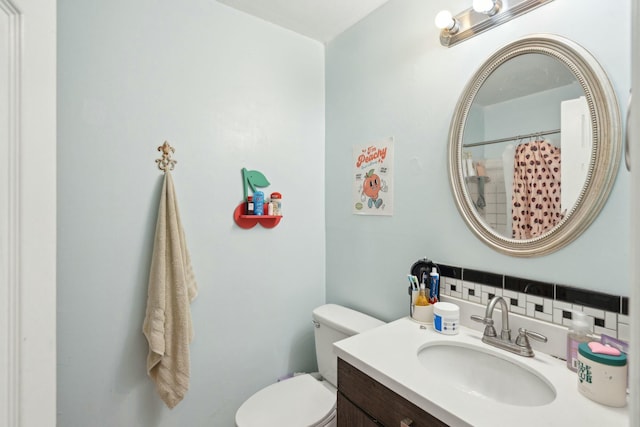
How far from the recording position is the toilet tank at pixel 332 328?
58.3 inches

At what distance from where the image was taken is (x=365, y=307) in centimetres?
165

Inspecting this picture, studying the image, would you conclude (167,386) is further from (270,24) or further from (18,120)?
(270,24)

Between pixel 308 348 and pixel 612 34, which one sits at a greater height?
pixel 612 34

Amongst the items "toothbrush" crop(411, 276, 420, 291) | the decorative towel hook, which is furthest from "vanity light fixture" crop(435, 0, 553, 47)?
the decorative towel hook

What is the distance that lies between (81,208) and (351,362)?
1208 millimetres

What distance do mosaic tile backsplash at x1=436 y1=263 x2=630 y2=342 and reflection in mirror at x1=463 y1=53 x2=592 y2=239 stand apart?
7.0 inches

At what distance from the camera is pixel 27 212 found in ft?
2.15

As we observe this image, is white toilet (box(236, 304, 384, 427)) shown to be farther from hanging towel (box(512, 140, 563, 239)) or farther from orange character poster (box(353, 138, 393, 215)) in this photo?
hanging towel (box(512, 140, 563, 239))

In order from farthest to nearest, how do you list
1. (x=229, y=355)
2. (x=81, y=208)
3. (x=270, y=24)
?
(x=270, y=24)
(x=229, y=355)
(x=81, y=208)

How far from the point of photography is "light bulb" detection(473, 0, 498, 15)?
42.4 inches

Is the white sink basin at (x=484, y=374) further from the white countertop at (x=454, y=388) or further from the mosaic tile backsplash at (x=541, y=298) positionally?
the mosaic tile backsplash at (x=541, y=298)

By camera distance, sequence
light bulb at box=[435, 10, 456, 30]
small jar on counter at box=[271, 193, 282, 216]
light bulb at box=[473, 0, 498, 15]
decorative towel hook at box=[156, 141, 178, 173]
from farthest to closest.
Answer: small jar on counter at box=[271, 193, 282, 216] → decorative towel hook at box=[156, 141, 178, 173] → light bulb at box=[435, 10, 456, 30] → light bulb at box=[473, 0, 498, 15]

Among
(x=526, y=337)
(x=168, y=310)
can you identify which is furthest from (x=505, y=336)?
(x=168, y=310)

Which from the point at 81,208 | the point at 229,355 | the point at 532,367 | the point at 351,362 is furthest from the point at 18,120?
the point at 532,367
